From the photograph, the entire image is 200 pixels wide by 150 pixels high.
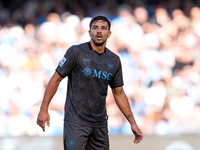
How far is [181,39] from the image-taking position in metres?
6.30

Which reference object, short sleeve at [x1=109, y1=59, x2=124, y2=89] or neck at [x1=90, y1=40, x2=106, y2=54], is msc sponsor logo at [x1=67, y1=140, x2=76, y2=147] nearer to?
short sleeve at [x1=109, y1=59, x2=124, y2=89]

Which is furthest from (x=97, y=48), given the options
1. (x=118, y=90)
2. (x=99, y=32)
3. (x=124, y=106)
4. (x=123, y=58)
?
(x=123, y=58)

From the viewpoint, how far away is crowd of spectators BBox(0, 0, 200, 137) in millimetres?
5855

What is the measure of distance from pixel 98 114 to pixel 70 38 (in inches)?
143

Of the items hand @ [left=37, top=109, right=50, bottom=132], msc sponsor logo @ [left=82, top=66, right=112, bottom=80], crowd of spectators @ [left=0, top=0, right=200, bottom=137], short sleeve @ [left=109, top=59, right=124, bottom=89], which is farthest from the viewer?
crowd of spectators @ [left=0, top=0, right=200, bottom=137]

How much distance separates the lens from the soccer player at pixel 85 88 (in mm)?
2748

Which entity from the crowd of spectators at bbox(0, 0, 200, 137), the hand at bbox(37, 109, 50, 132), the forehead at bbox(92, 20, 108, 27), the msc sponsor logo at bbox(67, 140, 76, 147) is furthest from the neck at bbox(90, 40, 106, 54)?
the crowd of spectators at bbox(0, 0, 200, 137)

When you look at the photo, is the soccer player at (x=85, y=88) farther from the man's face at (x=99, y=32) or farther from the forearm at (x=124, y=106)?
the forearm at (x=124, y=106)

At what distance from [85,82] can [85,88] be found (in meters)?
0.05

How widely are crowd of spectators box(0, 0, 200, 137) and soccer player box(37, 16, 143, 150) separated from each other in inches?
118

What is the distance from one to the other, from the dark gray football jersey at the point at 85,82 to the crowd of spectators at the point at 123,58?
3.03 meters

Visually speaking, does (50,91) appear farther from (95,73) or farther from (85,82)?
(95,73)

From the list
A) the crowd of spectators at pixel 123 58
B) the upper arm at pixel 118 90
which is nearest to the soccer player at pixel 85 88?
the upper arm at pixel 118 90

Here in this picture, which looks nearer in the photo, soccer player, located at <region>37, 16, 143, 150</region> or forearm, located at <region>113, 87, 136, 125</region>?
soccer player, located at <region>37, 16, 143, 150</region>
